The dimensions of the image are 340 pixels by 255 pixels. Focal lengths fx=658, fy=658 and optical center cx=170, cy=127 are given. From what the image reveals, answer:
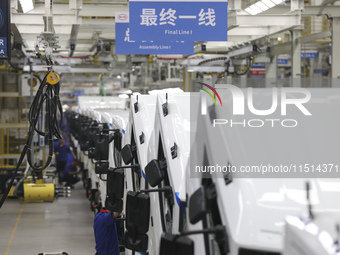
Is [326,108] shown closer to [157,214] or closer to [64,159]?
[157,214]

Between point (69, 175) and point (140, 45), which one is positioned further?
point (69, 175)

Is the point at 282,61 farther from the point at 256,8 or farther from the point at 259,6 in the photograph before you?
the point at 259,6

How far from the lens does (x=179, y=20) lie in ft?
32.6

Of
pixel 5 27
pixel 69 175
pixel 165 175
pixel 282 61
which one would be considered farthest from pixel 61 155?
pixel 165 175

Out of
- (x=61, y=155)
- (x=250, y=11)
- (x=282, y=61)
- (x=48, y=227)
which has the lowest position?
(x=48, y=227)

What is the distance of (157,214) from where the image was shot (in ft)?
16.1

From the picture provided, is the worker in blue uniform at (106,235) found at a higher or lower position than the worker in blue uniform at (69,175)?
higher

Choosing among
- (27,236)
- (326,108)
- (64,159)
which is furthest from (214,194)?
(64,159)

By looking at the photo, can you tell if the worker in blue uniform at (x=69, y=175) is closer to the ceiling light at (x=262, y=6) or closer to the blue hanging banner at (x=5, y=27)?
the ceiling light at (x=262, y=6)

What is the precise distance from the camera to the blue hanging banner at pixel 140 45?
10.0 m

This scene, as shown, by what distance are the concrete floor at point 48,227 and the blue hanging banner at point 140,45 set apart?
3.52m

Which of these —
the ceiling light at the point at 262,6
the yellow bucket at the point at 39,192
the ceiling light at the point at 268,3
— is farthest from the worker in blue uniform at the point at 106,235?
the yellow bucket at the point at 39,192

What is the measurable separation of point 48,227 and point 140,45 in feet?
16.5

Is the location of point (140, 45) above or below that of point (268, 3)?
below
